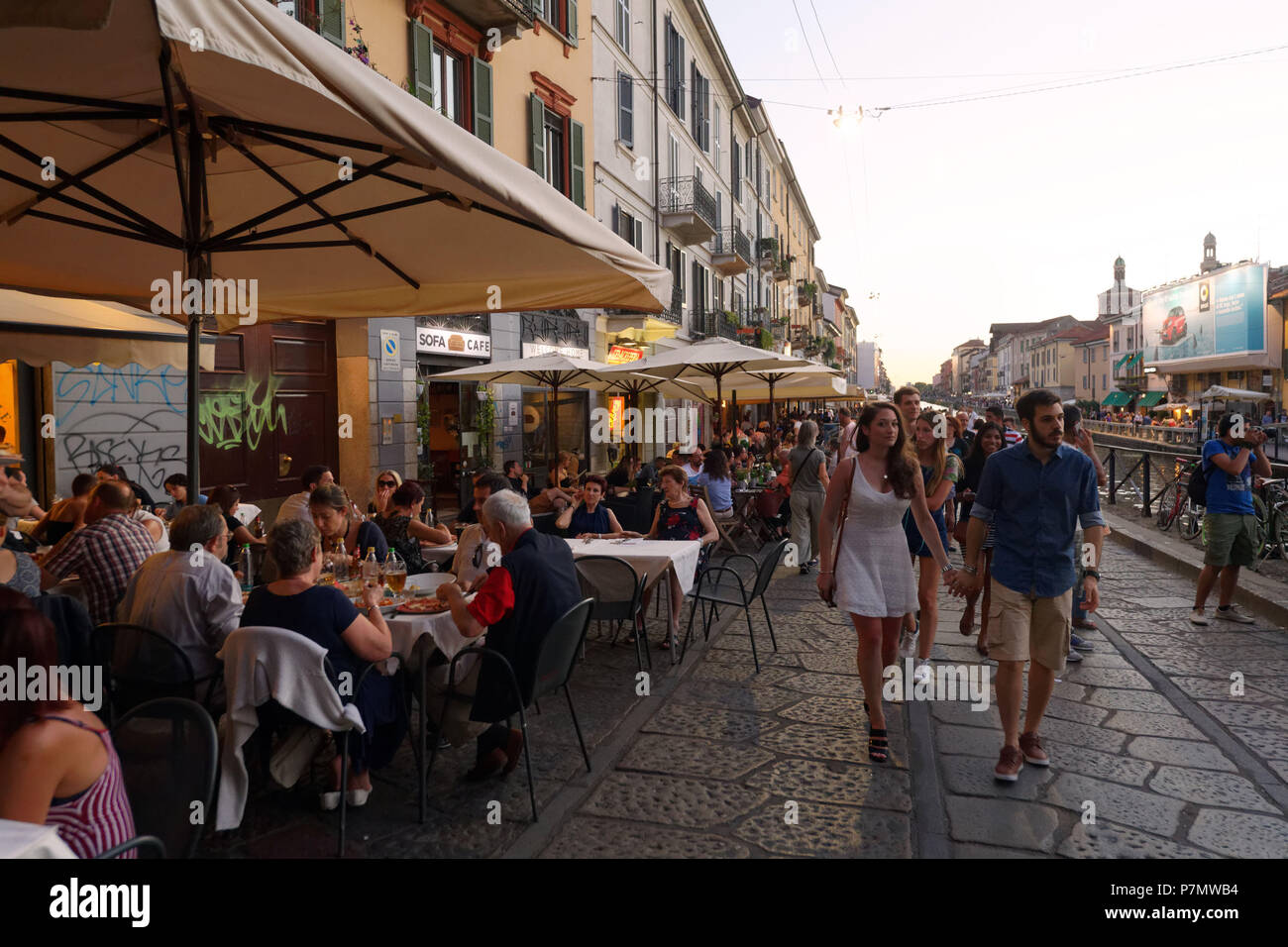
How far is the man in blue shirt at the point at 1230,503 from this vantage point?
6.47 m

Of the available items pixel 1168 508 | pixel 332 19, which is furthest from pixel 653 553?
pixel 1168 508

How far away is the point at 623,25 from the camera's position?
19.9 m

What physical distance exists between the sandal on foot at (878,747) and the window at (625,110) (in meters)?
17.7

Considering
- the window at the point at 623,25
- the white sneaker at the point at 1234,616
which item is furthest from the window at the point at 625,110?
the white sneaker at the point at 1234,616

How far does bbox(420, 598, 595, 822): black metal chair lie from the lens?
11.6 ft

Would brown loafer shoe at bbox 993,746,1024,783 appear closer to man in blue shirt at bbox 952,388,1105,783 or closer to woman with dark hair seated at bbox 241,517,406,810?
man in blue shirt at bbox 952,388,1105,783

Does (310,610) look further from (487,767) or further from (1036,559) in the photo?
(1036,559)

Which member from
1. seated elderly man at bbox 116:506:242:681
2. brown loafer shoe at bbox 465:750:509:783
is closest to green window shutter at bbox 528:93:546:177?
seated elderly man at bbox 116:506:242:681

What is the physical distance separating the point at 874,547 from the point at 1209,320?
2391 inches

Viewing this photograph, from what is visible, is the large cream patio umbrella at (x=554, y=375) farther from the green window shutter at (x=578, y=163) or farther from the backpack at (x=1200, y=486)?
the backpack at (x=1200, y=486)

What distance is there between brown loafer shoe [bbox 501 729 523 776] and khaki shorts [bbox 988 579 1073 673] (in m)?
2.24

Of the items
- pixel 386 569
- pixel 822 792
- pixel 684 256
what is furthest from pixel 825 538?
pixel 684 256
